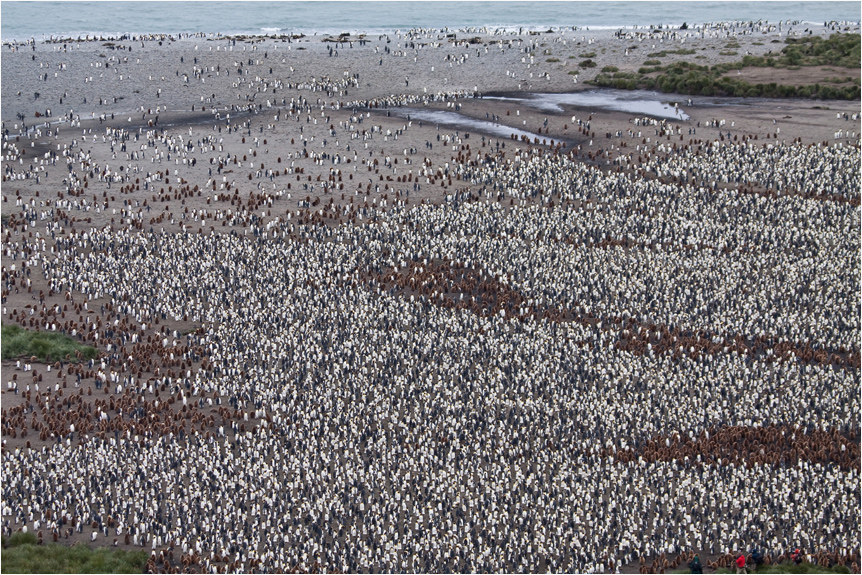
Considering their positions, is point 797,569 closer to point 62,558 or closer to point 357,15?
point 62,558

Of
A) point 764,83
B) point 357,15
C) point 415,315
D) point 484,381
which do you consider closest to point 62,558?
point 484,381

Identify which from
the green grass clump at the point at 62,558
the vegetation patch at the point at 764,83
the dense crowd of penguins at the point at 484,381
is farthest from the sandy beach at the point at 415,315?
the vegetation patch at the point at 764,83

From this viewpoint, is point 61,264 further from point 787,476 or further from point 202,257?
point 787,476

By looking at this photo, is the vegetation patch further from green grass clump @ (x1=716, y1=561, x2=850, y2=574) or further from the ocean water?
green grass clump @ (x1=716, y1=561, x2=850, y2=574)

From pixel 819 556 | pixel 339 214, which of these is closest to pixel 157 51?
pixel 339 214

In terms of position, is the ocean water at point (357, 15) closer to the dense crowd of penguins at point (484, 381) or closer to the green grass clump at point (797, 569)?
the dense crowd of penguins at point (484, 381)

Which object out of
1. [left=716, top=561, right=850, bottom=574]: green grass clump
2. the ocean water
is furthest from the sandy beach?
the ocean water
